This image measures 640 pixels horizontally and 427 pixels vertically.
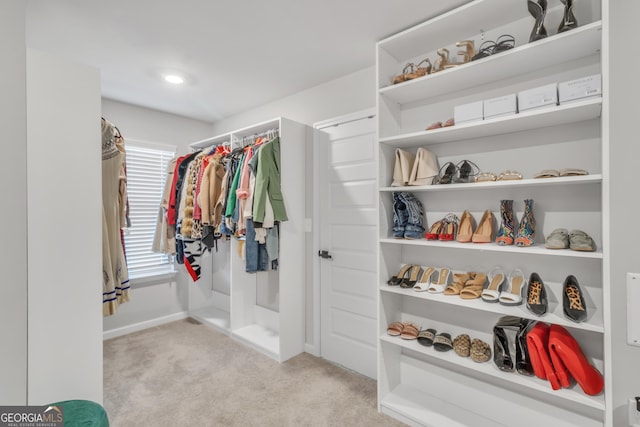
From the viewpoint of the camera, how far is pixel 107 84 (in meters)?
2.79

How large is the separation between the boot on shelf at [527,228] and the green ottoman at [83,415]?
2162mm

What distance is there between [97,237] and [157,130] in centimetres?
227

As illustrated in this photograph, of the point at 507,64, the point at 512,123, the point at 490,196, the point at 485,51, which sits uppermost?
the point at 485,51

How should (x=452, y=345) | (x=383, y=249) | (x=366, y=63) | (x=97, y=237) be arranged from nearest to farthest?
(x=97, y=237), (x=452, y=345), (x=383, y=249), (x=366, y=63)

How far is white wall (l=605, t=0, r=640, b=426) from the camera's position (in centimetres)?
141

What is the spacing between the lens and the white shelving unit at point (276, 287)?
108 inches

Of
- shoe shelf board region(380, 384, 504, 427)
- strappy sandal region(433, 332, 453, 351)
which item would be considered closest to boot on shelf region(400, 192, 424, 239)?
strappy sandal region(433, 332, 453, 351)

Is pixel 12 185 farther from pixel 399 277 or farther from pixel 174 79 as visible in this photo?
pixel 399 277

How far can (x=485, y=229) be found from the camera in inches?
70.5

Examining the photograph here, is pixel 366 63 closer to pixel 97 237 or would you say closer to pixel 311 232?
pixel 311 232

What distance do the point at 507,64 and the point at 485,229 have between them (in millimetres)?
907

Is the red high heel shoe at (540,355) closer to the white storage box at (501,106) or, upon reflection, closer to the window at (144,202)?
the white storage box at (501,106)

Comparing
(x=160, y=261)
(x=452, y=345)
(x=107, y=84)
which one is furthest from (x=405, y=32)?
(x=160, y=261)

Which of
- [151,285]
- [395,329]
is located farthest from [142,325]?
[395,329]
